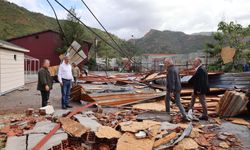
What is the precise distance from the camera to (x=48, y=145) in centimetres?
493

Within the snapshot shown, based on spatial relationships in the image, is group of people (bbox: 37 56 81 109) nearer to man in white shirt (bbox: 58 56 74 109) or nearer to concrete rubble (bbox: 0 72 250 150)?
man in white shirt (bbox: 58 56 74 109)

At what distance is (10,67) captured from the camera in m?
15.8

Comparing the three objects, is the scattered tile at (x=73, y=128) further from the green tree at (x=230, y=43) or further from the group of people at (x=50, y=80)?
the green tree at (x=230, y=43)

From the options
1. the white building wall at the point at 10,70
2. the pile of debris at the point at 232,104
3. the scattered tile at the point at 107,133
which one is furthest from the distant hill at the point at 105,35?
the scattered tile at the point at 107,133

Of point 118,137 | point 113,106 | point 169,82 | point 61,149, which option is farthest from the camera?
point 113,106

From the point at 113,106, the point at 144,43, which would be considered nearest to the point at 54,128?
the point at 113,106

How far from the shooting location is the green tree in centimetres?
2362

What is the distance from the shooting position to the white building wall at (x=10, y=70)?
14.2 meters

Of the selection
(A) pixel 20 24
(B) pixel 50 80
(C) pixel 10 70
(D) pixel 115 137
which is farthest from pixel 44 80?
(A) pixel 20 24

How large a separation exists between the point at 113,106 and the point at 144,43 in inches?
3590

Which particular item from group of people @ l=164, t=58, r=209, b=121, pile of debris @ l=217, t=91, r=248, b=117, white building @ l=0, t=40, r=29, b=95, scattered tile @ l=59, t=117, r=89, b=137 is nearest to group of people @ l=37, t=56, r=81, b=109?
scattered tile @ l=59, t=117, r=89, b=137

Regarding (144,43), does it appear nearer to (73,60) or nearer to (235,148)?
(73,60)

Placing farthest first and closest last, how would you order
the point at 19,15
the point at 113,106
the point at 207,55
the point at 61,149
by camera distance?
1. the point at 19,15
2. the point at 207,55
3. the point at 113,106
4. the point at 61,149

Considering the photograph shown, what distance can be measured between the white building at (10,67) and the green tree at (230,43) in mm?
16717
